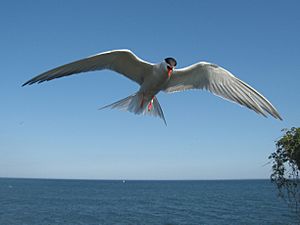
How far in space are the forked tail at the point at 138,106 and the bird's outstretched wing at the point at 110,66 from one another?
1.04 ft

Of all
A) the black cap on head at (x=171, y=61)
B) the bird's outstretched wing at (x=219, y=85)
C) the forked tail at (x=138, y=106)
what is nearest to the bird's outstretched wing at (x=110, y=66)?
the forked tail at (x=138, y=106)

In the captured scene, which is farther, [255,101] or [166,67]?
[166,67]

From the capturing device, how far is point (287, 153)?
686 inches

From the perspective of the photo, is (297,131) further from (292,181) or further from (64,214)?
(64,214)

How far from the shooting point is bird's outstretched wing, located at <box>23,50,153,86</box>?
232 inches

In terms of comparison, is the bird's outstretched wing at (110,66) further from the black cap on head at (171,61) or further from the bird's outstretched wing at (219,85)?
the bird's outstretched wing at (219,85)

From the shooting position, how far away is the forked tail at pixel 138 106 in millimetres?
7426

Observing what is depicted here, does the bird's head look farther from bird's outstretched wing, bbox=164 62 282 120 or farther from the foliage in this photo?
the foliage

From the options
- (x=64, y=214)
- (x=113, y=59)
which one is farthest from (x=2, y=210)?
(x=113, y=59)

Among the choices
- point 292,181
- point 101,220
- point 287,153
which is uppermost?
point 287,153

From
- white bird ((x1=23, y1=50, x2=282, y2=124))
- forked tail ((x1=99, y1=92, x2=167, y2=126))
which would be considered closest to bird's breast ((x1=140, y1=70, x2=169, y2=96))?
white bird ((x1=23, y1=50, x2=282, y2=124))

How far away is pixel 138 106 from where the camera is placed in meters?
7.46

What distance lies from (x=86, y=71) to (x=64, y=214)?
50888mm

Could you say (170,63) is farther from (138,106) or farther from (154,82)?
(138,106)
